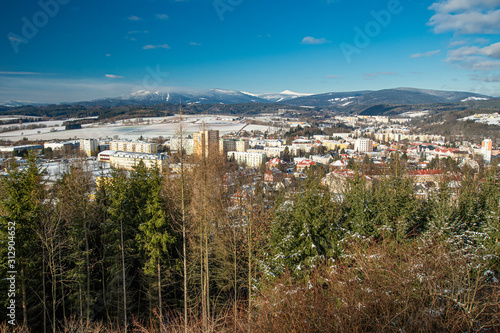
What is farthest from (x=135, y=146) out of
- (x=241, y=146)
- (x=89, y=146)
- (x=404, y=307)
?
(x=404, y=307)

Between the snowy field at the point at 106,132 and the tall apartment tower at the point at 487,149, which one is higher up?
the snowy field at the point at 106,132

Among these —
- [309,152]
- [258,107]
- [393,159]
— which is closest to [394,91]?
[258,107]

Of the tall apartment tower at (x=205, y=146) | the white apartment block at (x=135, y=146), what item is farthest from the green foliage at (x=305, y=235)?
the white apartment block at (x=135, y=146)

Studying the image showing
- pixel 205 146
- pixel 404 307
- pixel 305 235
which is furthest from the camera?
pixel 205 146

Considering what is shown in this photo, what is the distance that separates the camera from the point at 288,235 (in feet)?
22.8

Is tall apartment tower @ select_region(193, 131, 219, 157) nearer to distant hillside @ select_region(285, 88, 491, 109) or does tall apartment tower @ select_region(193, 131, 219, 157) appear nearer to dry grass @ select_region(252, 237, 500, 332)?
dry grass @ select_region(252, 237, 500, 332)

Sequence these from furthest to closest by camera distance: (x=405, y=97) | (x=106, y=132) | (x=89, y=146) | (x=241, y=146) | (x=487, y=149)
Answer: (x=405, y=97), (x=106, y=132), (x=241, y=146), (x=89, y=146), (x=487, y=149)

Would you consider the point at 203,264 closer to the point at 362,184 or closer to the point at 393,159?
the point at 362,184

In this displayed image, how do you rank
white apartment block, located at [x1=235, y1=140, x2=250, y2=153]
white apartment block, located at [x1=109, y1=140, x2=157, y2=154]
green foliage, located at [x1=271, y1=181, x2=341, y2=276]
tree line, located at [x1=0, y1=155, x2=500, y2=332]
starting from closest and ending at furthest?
tree line, located at [x1=0, y1=155, x2=500, y2=332] < green foliage, located at [x1=271, y1=181, x2=341, y2=276] < white apartment block, located at [x1=109, y1=140, x2=157, y2=154] < white apartment block, located at [x1=235, y1=140, x2=250, y2=153]

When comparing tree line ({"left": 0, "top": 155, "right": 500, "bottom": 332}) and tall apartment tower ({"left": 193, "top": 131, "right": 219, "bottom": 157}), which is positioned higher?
tall apartment tower ({"left": 193, "top": 131, "right": 219, "bottom": 157})

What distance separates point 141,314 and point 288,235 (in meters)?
4.54

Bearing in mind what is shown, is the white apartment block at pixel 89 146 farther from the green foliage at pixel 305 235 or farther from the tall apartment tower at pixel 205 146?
the green foliage at pixel 305 235

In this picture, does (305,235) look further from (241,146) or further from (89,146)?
(89,146)

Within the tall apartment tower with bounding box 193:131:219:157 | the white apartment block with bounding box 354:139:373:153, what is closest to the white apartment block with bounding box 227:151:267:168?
the tall apartment tower with bounding box 193:131:219:157
